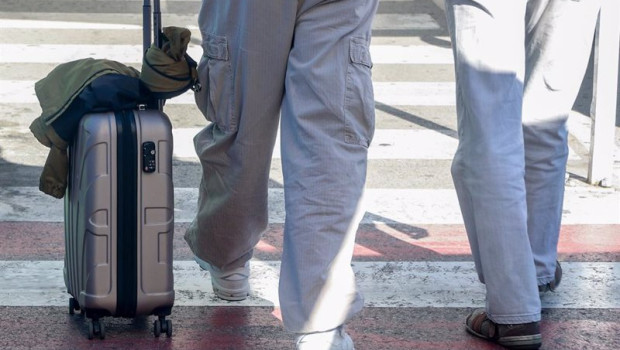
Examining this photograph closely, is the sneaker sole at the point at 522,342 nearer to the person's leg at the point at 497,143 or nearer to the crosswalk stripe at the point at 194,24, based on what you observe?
the person's leg at the point at 497,143

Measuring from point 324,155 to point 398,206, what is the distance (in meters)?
2.28

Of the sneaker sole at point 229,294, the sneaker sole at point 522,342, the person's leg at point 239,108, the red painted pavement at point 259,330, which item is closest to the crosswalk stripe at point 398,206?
the sneaker sole at point 229,294

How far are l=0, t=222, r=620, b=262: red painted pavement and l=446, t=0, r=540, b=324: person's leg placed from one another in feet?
3.40

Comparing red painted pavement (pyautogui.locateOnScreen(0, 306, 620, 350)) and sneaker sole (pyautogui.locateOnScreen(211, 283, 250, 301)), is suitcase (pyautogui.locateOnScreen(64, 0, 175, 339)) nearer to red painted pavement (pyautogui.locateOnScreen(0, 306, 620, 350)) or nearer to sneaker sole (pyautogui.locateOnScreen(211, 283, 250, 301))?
red painted pavement (pyautogui.locateOnScreen(0, 306, 620, 350))

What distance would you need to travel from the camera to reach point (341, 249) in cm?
342

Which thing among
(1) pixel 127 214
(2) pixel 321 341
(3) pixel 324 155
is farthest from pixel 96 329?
(3) pixel 324 155

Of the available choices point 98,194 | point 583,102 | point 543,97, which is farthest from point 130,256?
point 583,102

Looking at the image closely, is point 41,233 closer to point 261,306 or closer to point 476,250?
point 261,306

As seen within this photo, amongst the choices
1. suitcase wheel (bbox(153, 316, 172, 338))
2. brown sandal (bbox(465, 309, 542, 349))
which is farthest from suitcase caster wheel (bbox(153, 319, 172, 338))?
brown sandal (bbox(465, 309, 542, 349))

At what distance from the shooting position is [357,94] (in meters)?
3.40

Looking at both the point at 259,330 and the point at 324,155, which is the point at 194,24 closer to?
the point at 259,330

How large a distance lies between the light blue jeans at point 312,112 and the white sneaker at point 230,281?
681 mm

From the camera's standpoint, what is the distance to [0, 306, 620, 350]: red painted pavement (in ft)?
12.4

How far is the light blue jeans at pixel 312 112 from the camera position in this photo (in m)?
3.38
